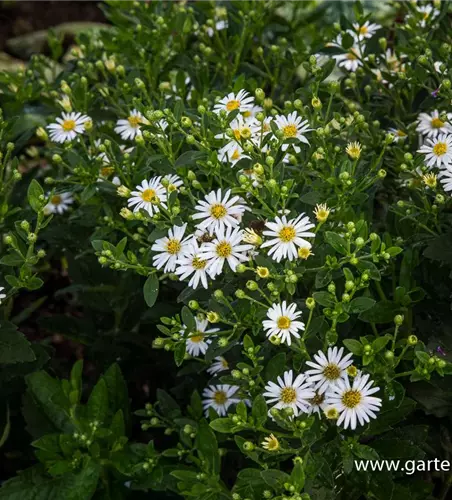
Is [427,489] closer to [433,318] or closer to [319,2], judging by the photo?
[433,318]

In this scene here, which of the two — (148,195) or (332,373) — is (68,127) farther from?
(332,373)

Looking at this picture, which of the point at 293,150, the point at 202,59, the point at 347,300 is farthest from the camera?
the point at 202,59

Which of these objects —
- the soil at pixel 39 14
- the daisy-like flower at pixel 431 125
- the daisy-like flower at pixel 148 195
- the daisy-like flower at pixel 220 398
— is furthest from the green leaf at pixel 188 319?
the soil at pixel 39 14

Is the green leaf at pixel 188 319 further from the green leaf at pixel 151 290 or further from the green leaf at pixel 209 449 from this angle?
the green leaf at pixel 209 449

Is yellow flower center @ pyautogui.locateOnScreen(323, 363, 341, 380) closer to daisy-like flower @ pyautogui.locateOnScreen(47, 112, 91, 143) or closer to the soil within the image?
daisy-like flower @ pyautogui.locateOnScreen(47, 112, 91, 143)

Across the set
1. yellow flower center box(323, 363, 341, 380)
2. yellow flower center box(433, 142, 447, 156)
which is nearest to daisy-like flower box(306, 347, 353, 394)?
yellow flower center box(323, 363, 341, 380)

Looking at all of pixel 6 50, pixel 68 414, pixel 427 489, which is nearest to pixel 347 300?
pixel 427 489
